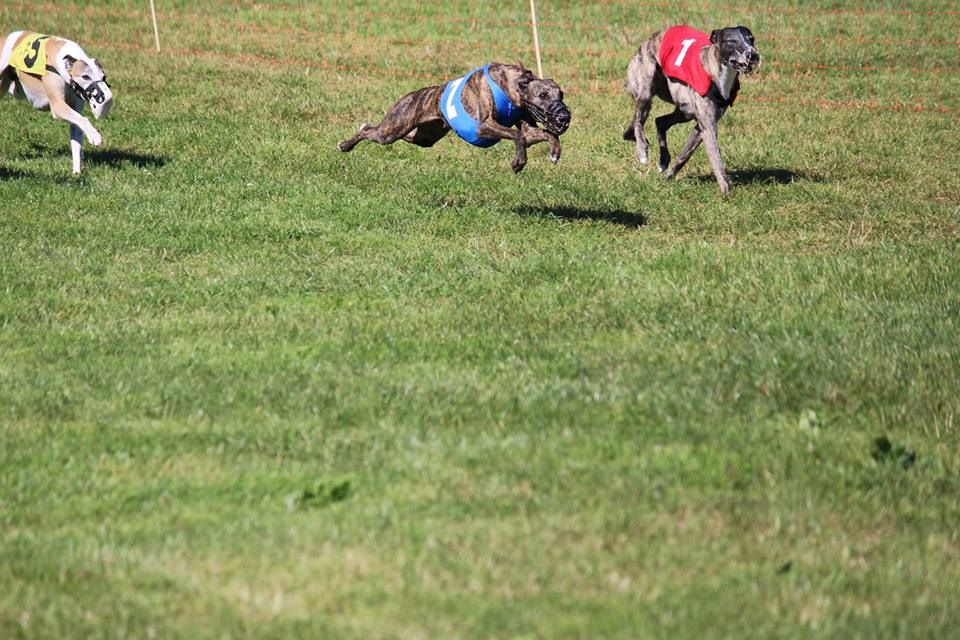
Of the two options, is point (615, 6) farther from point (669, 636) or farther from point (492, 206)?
point (669, 636)

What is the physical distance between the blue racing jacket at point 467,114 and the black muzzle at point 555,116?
0.34 m

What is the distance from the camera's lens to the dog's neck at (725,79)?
12.3 metres

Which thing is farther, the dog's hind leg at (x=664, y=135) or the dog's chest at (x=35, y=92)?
the dog's hind leg at (x=664, y=135)

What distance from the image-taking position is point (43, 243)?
10617mm

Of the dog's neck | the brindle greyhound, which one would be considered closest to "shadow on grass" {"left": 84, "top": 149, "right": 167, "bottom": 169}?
the brindle greyhound

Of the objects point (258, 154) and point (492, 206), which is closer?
point (492, 206)

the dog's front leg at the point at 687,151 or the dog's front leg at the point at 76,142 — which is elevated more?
the dog's front leg at the point at 76,142

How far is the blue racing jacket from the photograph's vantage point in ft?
34.7

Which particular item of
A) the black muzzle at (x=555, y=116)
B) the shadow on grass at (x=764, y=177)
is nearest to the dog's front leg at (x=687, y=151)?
the shadow on grass at (x=764, y=177)

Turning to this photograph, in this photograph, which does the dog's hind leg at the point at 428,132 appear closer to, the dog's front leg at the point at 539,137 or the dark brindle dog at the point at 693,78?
the dog's front leg at the point at 539,137

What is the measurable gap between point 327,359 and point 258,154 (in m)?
7.60

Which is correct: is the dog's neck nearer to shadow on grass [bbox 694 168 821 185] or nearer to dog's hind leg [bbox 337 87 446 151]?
shadow on grass [bbox 694 168 821 185]

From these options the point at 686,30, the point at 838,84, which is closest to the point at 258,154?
the point at 686,30

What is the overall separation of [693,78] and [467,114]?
9.75ft
